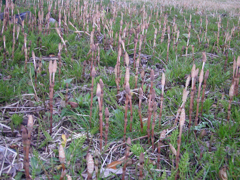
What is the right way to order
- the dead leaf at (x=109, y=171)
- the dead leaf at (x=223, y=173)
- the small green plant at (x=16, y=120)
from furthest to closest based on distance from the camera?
the small green plant at (x=16, y=120)
the dead leaf at (x=109, y=171)
the dead leaf at (x=223, y=173)

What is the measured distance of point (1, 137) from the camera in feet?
5.38

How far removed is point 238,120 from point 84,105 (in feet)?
4.96

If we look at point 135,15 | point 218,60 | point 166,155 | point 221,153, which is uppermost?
point 135,15

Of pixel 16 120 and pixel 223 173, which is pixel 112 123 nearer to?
pixel 16 120

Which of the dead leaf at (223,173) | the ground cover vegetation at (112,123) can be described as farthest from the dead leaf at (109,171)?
the dead leaf at (223,173)

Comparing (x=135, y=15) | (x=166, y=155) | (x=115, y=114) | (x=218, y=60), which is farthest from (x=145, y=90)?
(x=135, y=15)

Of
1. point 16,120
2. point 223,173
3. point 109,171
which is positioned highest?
point 16,120

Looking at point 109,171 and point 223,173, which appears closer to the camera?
point 223,173

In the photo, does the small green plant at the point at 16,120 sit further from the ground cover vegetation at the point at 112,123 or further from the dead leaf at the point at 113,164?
the dead leaf at the point at 113,164

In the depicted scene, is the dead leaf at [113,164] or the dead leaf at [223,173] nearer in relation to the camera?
the dead leaf at [223,173]

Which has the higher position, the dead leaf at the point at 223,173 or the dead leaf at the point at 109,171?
the dead leaf at the point at 223,173

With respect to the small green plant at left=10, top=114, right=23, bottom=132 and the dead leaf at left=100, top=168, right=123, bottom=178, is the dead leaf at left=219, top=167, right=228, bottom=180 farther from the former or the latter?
the small green plant at left=10, top=114, right=23, bottom=132

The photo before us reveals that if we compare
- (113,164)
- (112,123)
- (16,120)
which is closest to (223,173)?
(113,164)

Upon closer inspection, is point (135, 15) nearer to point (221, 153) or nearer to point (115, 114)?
point (115, 114)
